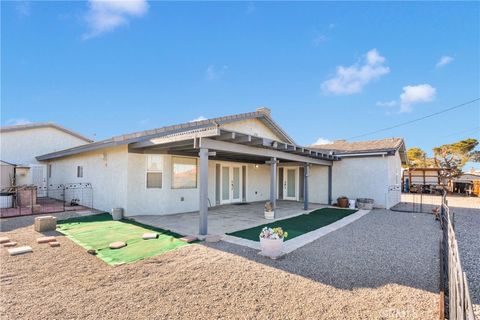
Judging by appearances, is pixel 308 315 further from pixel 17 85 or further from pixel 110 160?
pixel 17 85

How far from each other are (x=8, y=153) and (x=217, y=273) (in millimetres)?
18699

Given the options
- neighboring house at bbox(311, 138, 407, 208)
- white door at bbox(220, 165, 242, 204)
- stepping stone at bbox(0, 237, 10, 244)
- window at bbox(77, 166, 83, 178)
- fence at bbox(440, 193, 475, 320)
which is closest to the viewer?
fence at bbox(440, 193, 475, 320)

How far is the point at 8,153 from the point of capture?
608 inches

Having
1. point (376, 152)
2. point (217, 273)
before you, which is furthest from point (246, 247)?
point (376, 152)

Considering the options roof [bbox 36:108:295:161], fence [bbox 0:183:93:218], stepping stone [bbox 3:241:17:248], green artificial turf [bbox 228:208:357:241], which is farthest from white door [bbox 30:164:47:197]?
green artificial turf [bbox 228:208:357:241]

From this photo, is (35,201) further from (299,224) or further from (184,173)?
(299,224)

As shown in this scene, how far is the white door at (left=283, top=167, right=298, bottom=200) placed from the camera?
15203mm

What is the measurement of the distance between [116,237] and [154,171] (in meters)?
3.43

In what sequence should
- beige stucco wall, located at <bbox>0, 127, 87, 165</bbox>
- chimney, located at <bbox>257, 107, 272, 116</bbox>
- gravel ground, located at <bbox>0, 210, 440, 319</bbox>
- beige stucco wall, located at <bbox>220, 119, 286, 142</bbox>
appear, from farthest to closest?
beige stucco wall, located at <bbox>0, 127, 87, 165</bbox>, chimney, located at <bbox>257, 107, 272, 116</bbox>, beige stucco wall, located at <bbox>220, 119, 286, 142</bbox>, gravel ground, located at <bbox>0, 210, 440, 319</bbox>

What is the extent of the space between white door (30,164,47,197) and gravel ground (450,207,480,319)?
67.2 ft

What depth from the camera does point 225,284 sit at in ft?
12.4

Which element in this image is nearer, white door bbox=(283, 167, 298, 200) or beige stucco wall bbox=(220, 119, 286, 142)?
beige stucco wall bbox=(220, 119, 286, 142)

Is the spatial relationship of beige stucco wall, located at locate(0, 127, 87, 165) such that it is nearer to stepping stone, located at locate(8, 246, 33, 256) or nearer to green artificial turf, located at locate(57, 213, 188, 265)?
green artificial turf, located at locate(57, 213, 188, 265)

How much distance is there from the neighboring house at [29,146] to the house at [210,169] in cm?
96
